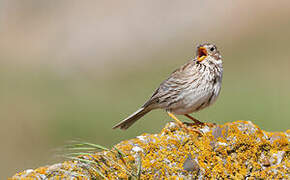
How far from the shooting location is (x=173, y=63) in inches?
754

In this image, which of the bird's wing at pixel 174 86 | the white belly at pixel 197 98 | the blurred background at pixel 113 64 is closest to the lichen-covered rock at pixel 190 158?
the white belly at pixel 197 98

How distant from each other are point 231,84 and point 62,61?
19.1 ft

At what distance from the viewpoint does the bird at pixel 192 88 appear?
7238 millimetres

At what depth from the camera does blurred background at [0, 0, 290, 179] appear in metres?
12.6

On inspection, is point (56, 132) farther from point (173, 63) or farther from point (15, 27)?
point (15, 27)

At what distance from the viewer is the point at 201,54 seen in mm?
7801

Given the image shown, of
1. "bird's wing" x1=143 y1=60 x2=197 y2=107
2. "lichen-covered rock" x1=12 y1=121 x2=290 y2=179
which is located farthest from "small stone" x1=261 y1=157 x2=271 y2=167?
"bird's wing" x1=143 y1=60 x2=197 y2=107

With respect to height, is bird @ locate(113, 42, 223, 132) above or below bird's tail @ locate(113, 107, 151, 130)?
above

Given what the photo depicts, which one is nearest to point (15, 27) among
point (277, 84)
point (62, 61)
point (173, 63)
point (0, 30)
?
point (0, 30)

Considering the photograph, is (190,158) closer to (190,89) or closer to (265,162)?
(265,162)

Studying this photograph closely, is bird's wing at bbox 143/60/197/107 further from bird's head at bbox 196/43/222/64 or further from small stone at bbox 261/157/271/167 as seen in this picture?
small stone at bbox 261/157/271/167

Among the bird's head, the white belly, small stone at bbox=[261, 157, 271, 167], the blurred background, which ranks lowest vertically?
the blurred background

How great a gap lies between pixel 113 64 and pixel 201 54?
472 inches

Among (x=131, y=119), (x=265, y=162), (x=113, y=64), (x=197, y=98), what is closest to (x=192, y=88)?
(x=197, y=98)
